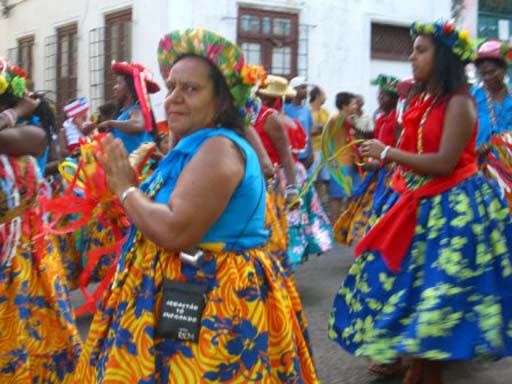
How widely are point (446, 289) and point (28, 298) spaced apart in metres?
1.96

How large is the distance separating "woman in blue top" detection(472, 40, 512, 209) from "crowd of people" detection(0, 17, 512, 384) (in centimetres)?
1

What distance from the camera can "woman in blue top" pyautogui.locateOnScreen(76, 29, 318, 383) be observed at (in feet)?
7.78

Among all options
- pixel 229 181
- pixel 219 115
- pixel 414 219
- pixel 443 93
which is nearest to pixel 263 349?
pixel 229 181

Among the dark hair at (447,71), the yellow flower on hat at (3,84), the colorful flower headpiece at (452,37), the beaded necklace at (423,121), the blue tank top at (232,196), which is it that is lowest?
the blue tank top at (232,196)

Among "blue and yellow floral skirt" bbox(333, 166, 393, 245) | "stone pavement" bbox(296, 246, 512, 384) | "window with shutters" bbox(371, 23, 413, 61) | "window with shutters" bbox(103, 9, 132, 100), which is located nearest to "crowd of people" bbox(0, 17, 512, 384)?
"stone pavement" bbox(296, 246, 512, 384)

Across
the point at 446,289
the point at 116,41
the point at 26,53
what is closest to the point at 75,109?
the point at 446,289

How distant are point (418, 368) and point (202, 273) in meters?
2.15

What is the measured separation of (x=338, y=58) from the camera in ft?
44.3

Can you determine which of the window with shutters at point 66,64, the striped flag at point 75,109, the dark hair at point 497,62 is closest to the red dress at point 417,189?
the dark hair at point 497,62

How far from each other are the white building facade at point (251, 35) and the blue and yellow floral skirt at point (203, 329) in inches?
371

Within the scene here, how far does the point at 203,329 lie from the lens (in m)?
2.39

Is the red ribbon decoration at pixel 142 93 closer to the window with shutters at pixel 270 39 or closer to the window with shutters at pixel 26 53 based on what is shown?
the window with shutters at pixel 270 39

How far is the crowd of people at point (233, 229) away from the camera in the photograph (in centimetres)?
241

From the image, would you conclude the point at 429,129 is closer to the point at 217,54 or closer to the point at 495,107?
the point at 217,54
